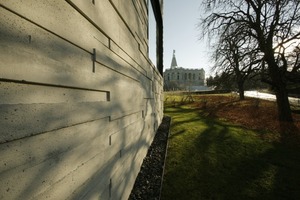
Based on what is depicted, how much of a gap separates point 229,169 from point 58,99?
4.75 meters

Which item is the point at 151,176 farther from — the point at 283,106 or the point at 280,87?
the point at 283,106

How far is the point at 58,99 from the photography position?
121 centimetres

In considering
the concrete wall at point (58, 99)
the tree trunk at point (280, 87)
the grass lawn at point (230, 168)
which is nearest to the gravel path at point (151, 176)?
the grass lawn at point (230, 168)

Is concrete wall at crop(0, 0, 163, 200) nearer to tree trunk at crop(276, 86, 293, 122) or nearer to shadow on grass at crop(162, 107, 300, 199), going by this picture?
shadow on grass at crop(162, 107, 300, 199)

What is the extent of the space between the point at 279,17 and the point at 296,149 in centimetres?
768

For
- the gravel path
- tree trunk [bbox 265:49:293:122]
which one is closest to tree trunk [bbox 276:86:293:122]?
tree trunk [bbox 265:49:293:122]

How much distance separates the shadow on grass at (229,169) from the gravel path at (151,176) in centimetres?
27

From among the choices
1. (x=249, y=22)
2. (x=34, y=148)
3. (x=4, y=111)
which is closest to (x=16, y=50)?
(x=4, y=111)

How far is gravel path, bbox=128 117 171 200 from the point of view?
3.22 metres

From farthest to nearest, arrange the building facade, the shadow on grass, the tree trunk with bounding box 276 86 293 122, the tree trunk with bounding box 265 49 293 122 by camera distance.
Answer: the building facade
the tree trunk with bounding box 276 86 293 122
the tree trunk with bounding box 265 49 293 122
the shadow on grass

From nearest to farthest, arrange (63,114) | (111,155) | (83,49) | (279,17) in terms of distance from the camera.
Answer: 1. (63,114)
2. (83,49)
3. (111,155)
4. (279,17)

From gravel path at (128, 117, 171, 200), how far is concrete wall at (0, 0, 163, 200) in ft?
3.78

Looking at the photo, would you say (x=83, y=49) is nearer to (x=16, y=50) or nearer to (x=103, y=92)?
(x=103, y=92)

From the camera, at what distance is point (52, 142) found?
3.74ft
